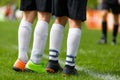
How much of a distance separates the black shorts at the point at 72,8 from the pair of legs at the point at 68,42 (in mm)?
86

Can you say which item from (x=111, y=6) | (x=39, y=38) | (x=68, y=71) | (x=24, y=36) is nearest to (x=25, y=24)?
(x=24, y=36)

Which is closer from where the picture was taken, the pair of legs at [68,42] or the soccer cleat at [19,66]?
the pair of legs at [68,42]

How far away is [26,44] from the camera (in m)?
5.79

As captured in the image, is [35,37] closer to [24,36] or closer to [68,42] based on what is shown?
[24,36]

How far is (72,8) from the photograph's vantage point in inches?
216

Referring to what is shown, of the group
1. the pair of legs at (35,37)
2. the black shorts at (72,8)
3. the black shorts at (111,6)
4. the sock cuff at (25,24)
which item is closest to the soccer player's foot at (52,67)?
the pair of legs at (35,37)

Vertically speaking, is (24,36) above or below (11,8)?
above

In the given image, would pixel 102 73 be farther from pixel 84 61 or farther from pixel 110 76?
pixel 84 61

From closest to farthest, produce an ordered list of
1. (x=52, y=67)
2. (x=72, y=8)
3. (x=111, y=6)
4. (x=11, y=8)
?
(x=72, y=8) → (x=52, y=67) → (x=111, y=6) → (x=11, y=8)

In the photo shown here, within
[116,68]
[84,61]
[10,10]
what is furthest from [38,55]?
[10,10]

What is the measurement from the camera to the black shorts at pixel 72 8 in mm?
5473

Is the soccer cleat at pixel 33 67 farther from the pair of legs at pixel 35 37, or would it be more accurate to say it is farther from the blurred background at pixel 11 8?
the blurred background at pixel 11 8

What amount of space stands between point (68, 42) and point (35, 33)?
1.40 feet

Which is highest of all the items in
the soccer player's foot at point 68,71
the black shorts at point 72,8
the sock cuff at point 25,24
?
the black shorts at point 72,8
